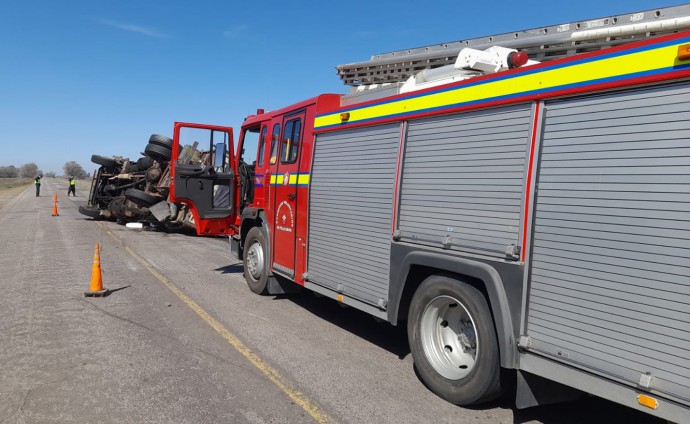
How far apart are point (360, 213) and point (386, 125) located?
972 mm

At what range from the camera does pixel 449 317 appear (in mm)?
4441

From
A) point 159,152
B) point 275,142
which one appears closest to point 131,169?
point 159,152

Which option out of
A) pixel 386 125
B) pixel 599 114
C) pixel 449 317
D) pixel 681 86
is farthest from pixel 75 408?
pixel 681 86

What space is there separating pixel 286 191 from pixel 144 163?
46.6ft

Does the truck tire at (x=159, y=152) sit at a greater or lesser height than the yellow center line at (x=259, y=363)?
greater

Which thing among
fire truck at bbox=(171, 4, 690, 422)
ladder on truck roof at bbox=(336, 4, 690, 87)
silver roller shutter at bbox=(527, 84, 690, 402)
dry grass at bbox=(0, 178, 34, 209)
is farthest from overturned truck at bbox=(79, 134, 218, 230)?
dry grass at bbox=(0, 178, 34, 209)

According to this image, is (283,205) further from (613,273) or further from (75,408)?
(613,273)

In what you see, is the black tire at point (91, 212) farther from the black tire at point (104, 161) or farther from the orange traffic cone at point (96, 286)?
the orange traffic cone at point (96, 286)

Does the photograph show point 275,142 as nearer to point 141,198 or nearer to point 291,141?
point 291,141

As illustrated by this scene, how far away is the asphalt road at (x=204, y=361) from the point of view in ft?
13.1

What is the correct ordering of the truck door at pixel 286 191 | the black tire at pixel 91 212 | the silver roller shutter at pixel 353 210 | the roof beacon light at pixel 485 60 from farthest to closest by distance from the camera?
the black tire at pixel 91 212 → the truck door at pixel 286 191 → the silver roller shutter at pixel 353 210 → the roof beacon light at pixel 485 60

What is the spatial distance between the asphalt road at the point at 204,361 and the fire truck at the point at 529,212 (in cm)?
54

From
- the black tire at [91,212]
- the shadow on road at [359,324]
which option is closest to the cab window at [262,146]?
the shadow on road at [359,324]

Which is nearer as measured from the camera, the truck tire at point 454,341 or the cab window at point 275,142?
the truck tire at point 454,341
